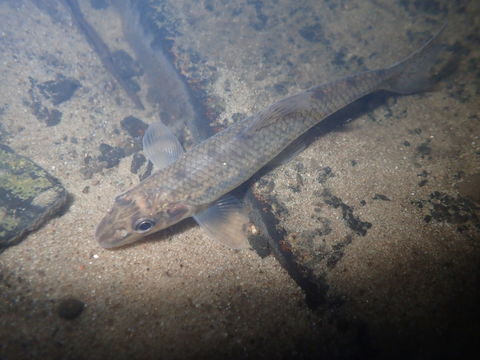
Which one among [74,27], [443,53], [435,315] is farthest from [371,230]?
[74,27]

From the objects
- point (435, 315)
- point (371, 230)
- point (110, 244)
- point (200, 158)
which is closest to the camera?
point (435, 315)

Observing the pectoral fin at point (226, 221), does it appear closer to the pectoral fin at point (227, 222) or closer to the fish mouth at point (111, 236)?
the pectoral fin at point (227, 222)

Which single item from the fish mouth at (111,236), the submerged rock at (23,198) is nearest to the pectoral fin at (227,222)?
the fish mouth at (111,236)

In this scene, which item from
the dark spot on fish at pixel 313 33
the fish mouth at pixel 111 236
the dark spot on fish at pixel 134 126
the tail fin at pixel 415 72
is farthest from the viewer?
the dark spot on fish at pixel 313 33

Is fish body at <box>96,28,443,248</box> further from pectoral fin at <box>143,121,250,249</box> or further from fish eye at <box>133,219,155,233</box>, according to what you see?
pectoral fin at <box>143,121,250,249</box>

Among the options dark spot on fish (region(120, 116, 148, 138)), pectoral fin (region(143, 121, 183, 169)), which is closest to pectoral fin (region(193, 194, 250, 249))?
pectoral fin (region(143, 121, 183, 169))

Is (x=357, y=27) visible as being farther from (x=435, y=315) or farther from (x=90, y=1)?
(x=90, y=1)
